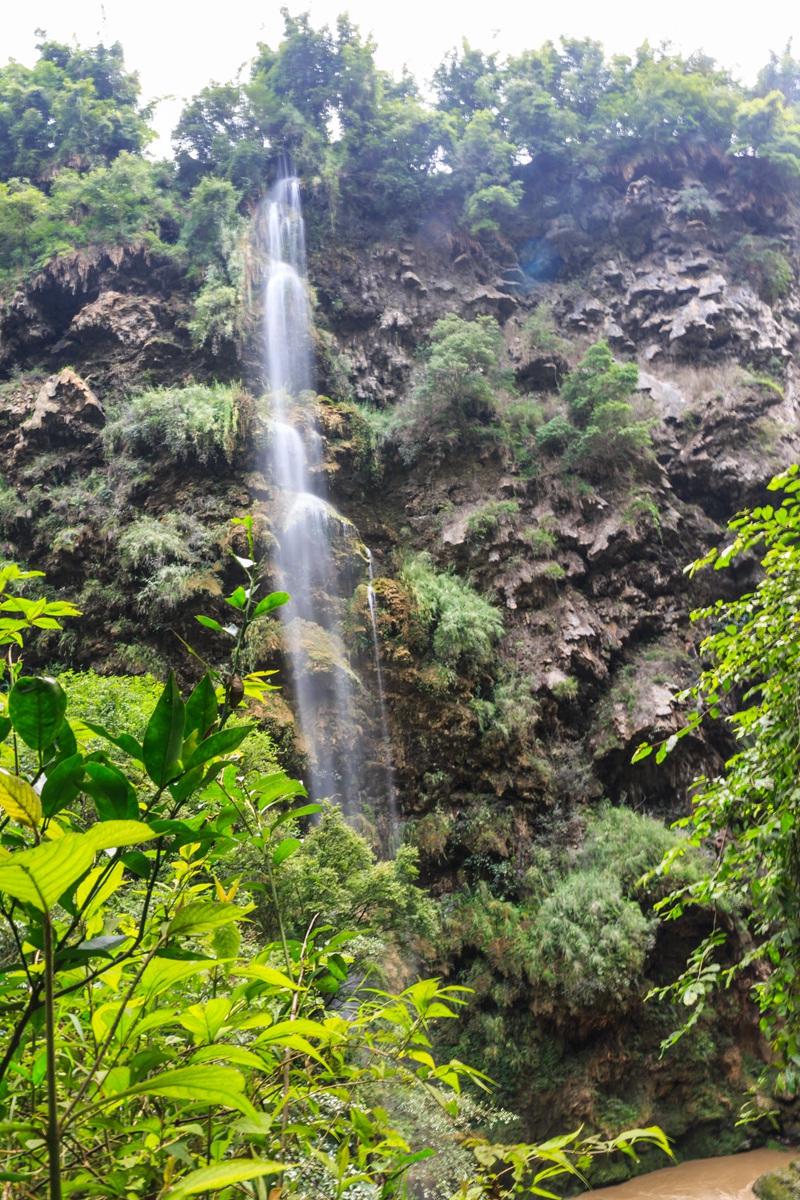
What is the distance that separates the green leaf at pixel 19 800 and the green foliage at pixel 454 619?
24.9 feet

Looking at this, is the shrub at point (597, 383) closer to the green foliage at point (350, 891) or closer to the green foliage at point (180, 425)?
the green foliage at point (180, 425)

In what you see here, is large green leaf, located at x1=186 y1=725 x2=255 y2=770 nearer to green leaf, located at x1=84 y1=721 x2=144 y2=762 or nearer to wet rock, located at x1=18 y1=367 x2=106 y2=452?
green leaf, located at x1=84 y1=721 x2=144 y2=762

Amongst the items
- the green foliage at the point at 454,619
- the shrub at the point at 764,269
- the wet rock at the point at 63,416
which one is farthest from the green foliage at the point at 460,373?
the shrub at the point at 764,269

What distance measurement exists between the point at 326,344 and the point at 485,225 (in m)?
4.79

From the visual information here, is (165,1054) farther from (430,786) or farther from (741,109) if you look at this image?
(741,109)

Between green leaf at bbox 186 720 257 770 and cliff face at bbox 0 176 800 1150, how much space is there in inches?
253

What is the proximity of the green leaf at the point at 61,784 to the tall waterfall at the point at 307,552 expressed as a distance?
6949 millimetres

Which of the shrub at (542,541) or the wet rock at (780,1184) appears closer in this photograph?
the wet rock at (780,1184)

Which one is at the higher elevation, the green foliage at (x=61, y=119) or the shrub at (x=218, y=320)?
the green foliage at (x=61, y=119)

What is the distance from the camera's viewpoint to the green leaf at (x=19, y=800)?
378 millimetres

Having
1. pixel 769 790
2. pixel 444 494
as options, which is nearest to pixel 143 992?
pixel 769 790

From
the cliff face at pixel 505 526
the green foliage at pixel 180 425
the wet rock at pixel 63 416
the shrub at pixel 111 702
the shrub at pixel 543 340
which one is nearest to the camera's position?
the shrub at pixel 111 702

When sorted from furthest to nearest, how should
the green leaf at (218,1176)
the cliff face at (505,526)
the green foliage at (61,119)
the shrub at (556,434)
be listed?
the green foliage at (61,119) < the shrub at (556,434) < the cliff face at (505,526) < the green leaf at (218,1176)

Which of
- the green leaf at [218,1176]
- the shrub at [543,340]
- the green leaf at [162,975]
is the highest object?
the shrub at [543,340]
